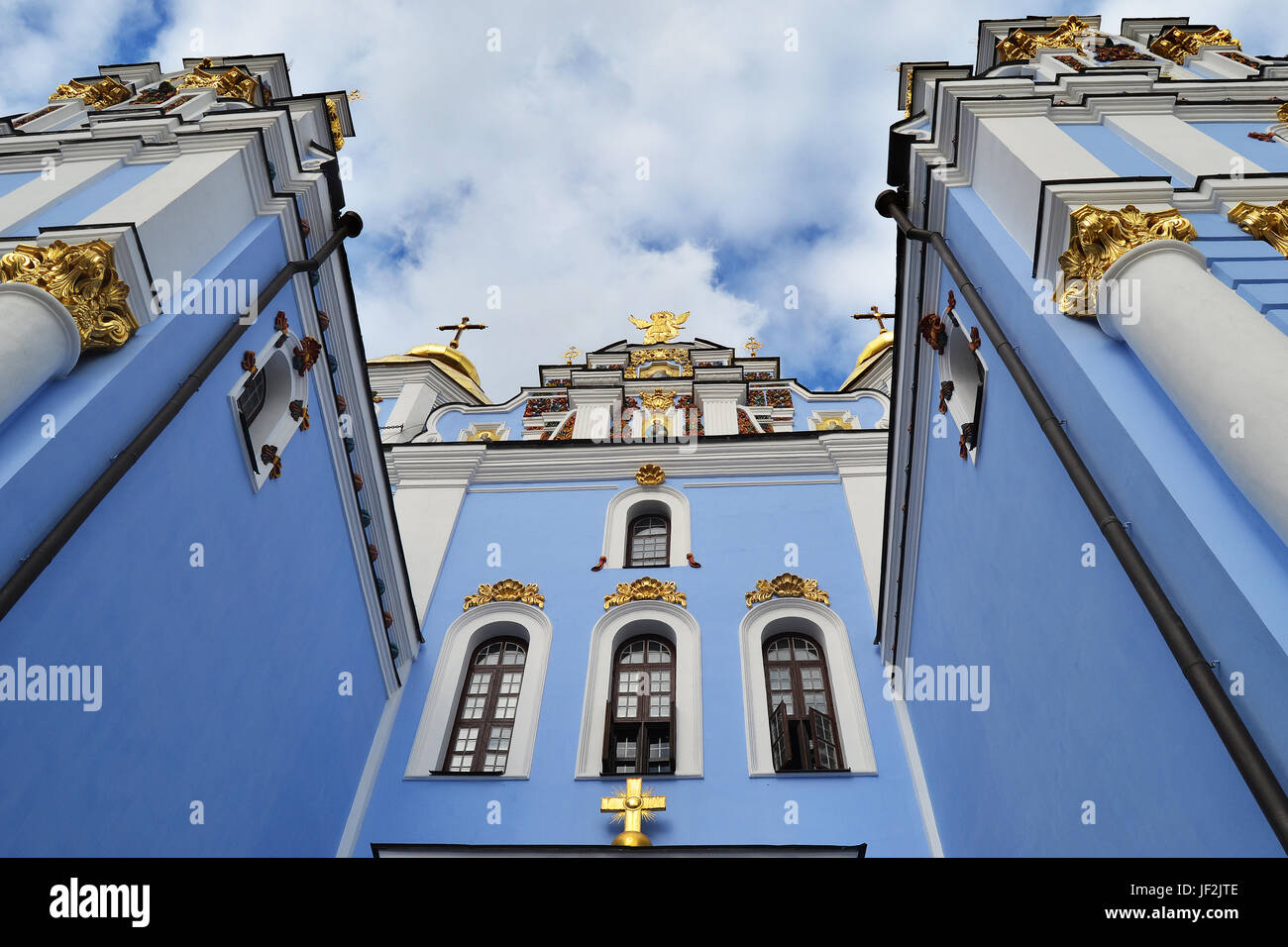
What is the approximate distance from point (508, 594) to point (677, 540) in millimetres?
2734

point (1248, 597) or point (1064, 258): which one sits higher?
point (1064, 258)

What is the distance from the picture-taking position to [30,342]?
17.9 ft

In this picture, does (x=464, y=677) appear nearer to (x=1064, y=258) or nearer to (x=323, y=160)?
(x=323, y=160)

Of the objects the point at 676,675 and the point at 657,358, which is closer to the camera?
the point at 676,675

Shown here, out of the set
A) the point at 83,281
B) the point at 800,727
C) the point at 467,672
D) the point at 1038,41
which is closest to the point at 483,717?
the point at 467,672

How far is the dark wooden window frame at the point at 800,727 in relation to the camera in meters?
10.1

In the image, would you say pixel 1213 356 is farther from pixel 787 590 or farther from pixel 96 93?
pixel 96 93

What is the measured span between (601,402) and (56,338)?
44.9 ft

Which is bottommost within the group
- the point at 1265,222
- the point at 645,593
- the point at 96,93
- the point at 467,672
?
the point at 467,672
